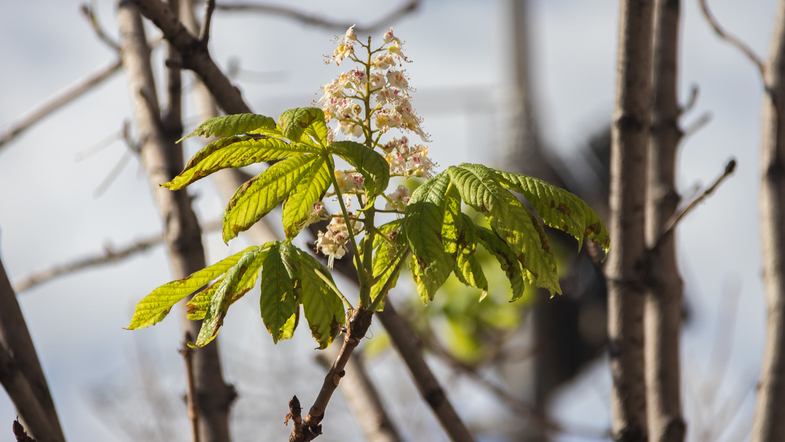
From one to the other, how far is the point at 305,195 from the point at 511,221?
0.25 metres

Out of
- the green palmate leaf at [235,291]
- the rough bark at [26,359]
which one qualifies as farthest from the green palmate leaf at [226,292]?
the rough bark at [26,359]

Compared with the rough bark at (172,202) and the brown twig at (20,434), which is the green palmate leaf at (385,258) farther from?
the rough bark at (172,202)

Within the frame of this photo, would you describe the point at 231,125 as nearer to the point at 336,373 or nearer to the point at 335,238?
the point at 335,238

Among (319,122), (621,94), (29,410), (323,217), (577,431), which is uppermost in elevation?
(621,94)

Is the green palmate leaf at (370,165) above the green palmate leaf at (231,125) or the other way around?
the other way around

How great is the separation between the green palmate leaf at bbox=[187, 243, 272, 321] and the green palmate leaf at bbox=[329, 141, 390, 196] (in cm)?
16

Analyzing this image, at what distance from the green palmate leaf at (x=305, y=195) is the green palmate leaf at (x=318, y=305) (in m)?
0.04

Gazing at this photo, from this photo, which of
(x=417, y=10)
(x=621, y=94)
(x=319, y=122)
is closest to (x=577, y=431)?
(x=621, y=94)

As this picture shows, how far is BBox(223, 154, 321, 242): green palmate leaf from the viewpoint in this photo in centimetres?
75

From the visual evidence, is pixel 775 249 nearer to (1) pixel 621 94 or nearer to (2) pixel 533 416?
(1) pixel 621 94

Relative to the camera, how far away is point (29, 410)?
999mm

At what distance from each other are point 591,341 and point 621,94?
10.3 feet

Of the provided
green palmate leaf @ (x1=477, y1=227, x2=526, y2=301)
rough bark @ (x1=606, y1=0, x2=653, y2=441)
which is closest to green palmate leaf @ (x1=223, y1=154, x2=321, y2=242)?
green palmate leaf @ (x1=477, y1=227, x2=526, y2=301)

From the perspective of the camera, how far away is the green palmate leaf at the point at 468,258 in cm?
71
